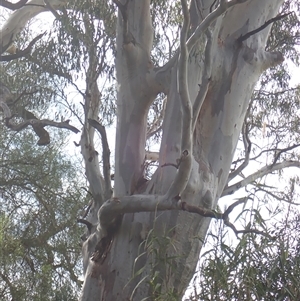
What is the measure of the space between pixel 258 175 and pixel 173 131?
184cm

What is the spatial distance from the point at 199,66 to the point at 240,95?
0.34 m

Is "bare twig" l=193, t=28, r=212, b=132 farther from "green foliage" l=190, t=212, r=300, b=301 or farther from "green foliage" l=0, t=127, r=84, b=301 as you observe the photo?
"green foliage" l=0, t=127, r=84, b=301

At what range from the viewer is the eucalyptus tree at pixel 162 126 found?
9.95ft

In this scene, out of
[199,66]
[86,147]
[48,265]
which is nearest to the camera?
[199,66]

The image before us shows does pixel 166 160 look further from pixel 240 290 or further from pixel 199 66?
pixel 240 290

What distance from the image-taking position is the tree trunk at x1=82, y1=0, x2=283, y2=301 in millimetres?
3459

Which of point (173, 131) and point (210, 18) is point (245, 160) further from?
point (210, 18)

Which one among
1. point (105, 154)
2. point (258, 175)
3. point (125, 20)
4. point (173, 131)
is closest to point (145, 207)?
point (173, 131)

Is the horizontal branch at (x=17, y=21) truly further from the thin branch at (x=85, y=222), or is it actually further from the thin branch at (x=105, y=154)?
the thin branch at (x=85, y=222)

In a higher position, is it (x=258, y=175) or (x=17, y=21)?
(x=17, y=21)

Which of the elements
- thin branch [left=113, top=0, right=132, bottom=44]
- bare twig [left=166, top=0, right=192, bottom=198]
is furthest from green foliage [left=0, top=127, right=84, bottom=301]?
bare twig [left=166, top=0, right=192, bottom=198]

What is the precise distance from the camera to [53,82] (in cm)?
545

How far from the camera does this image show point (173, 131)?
373 centimetres

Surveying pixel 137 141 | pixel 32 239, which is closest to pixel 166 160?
pixel 137 141
